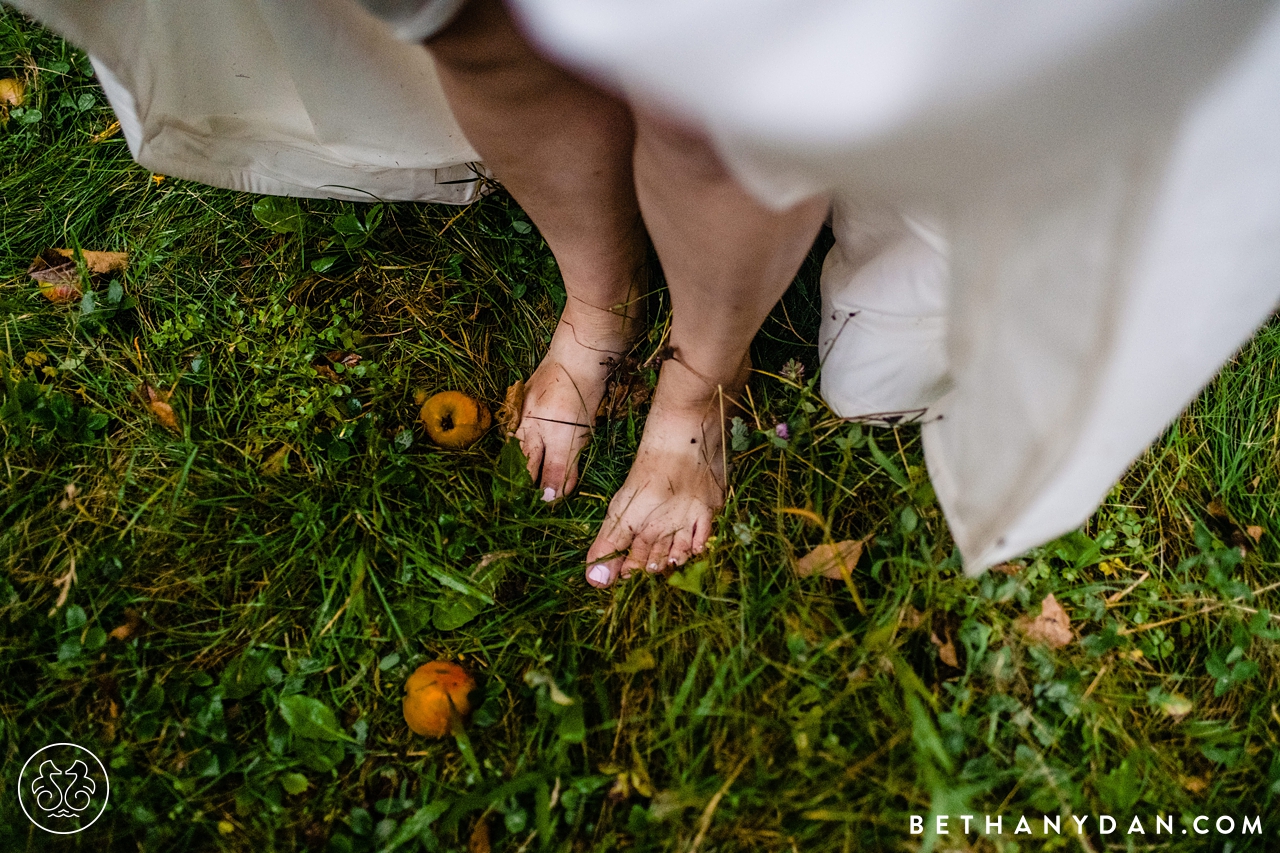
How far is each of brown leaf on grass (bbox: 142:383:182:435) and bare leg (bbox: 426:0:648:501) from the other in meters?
0.71

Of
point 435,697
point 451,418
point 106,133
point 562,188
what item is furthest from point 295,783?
point 106,133

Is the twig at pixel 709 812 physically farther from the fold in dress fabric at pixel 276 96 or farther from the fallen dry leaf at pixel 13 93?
the fallen dry leaf at pixel 13 93

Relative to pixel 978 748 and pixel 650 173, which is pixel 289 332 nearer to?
pixel 650 173

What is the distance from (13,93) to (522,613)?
186cm

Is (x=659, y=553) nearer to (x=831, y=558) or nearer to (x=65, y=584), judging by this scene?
(x=831, y=558)

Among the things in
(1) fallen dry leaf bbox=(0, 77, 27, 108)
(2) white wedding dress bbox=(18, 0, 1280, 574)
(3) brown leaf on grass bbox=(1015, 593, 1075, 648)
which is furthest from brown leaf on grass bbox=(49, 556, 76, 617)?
(3) brown leaf on grass bbox=(1015, 593, 1075, 648)

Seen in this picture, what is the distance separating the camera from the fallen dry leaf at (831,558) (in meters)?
1.32

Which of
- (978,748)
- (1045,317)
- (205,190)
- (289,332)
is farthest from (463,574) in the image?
(205,190)

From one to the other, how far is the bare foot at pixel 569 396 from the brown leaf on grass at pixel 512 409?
0.02 metres

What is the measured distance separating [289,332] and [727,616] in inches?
43.2

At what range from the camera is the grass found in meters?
1.19

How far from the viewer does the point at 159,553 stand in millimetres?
1407

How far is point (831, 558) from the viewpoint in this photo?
4.31ft

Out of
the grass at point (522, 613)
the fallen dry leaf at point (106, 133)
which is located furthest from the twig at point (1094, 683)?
the fallen dry leaf at point (106, 133)
